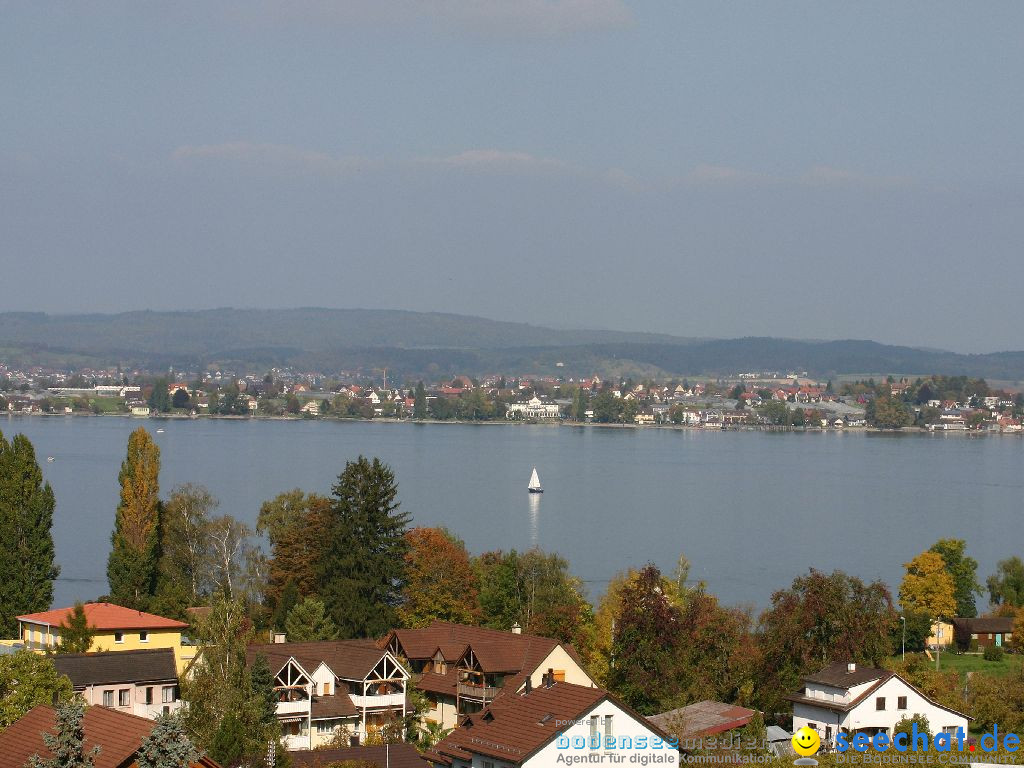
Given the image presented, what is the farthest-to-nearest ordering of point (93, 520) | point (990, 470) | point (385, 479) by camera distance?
point (990, 470)
point (93, 520)
point (385, 479)

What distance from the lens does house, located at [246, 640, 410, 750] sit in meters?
13.9

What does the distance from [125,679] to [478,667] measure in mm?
3540

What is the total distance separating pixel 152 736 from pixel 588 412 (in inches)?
5139

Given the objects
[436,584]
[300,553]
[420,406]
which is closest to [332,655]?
[436,584]

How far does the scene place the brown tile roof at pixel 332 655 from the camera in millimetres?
14242

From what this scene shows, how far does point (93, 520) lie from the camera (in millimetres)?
43406

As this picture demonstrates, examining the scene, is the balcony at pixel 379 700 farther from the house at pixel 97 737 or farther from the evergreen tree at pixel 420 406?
the evergreen tree at pixel 420 406

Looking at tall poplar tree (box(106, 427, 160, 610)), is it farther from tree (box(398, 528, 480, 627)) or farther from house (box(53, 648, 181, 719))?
house (box(53, 648, 181, 719))

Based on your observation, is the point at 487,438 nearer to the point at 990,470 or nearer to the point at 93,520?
the point at 990,470

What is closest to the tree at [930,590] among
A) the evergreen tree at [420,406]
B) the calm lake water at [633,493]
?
the calm lake water at [633,493]

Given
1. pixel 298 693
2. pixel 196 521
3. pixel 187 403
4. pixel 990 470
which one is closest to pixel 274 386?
pixel 187 403

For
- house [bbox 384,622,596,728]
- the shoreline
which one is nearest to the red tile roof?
house [bbox 384,622,596,728]

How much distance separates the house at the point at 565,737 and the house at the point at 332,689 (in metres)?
2.88

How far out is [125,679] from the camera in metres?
14.0
